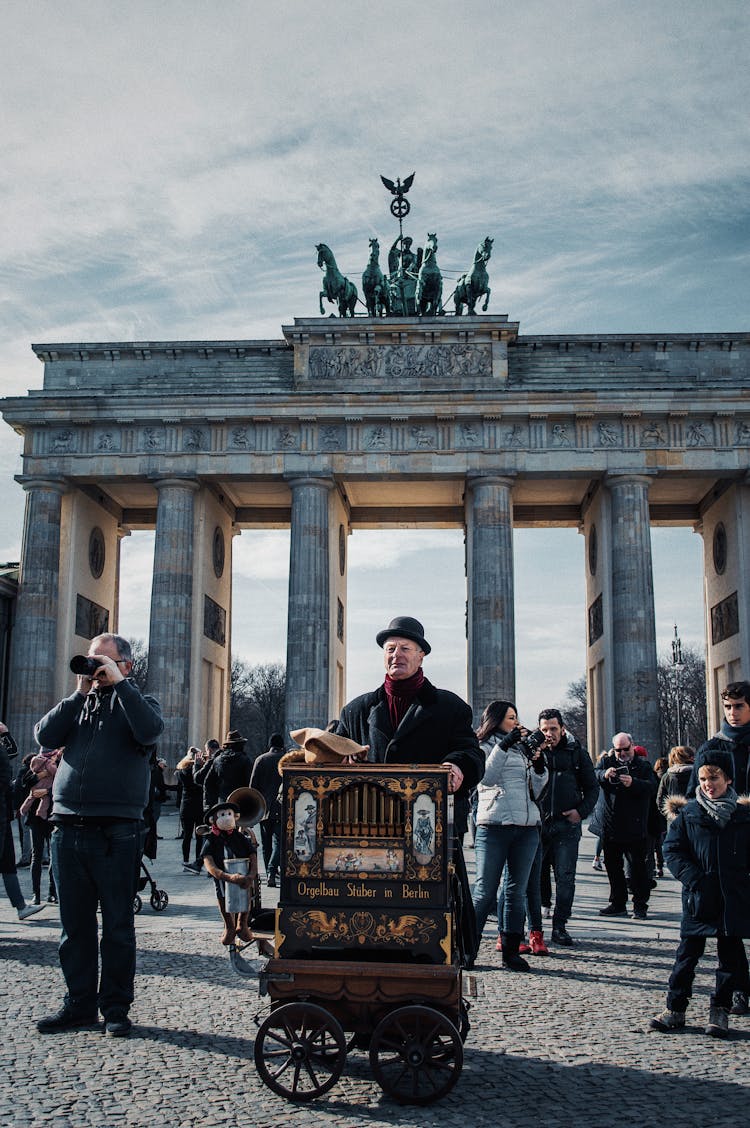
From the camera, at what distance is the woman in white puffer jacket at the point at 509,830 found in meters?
8.75

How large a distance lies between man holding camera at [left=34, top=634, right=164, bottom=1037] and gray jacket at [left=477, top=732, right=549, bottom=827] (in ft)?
10.4

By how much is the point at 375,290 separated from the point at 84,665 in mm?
33715

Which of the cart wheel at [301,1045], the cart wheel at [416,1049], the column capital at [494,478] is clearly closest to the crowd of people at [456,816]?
the cart wheel at [416,1049]

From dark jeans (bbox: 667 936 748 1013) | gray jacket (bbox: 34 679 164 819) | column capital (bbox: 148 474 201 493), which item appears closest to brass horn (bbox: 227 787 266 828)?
gray jacket (bbox: 34 679 164 819)

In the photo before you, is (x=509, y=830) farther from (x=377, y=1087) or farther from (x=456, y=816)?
(x=377, y=1087)

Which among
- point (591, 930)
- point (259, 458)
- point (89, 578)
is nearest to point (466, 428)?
point (259, 458)

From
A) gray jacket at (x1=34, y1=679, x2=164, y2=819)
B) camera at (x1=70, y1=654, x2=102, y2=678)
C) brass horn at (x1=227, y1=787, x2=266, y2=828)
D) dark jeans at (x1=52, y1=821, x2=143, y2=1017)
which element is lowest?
dark jeans at (x1=52, y1=821, x2=143, y2=1017)

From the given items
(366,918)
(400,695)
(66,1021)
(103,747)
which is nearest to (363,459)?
(103,747)

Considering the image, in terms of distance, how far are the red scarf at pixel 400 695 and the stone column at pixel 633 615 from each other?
2905 centimetres

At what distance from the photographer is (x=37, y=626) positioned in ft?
116

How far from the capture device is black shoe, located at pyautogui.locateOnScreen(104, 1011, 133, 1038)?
627 centimetres

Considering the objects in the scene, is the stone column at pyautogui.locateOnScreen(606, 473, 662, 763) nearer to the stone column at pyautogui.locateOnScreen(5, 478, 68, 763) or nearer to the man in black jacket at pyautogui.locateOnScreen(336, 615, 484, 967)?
the stone column at pyautogui.locateOnScreen(5, 478, 68, 763)

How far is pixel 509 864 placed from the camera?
896cm

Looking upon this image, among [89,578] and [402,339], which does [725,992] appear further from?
[89,578]
